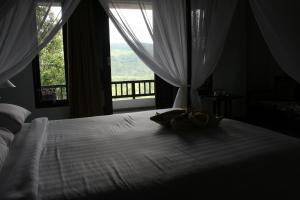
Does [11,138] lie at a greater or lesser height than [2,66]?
lesser

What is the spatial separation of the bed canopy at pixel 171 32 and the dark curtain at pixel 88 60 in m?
1.09

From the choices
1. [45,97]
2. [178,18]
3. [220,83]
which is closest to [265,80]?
[220,83]

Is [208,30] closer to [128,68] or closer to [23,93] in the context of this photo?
[23,93]

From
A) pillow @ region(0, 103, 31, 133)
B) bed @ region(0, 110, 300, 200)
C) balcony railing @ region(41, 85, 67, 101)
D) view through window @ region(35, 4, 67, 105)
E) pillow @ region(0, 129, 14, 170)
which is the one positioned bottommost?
bed @ region(0, 110, 300, 200)

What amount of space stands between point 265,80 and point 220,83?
960 millimetres

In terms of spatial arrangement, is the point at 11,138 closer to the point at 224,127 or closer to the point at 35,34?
the point at 35,34

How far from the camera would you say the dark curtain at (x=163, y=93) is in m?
4.41

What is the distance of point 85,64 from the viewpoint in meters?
4.08

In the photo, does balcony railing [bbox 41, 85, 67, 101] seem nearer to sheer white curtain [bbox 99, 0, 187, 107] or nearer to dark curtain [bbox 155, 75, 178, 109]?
dark curtain [bbox 155, 75, 178, 109]

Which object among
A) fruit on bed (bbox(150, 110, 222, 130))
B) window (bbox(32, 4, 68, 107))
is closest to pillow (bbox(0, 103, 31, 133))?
fruit on bed (bbox(150, 110, 222, 130))

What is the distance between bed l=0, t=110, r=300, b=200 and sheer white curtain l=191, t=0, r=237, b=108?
1.61 metres

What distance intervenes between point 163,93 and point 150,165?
307cm

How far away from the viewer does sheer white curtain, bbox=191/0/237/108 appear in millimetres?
3398

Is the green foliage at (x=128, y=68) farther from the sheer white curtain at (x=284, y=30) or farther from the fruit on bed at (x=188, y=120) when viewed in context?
the fruit on bed at (x=188, y=120)
